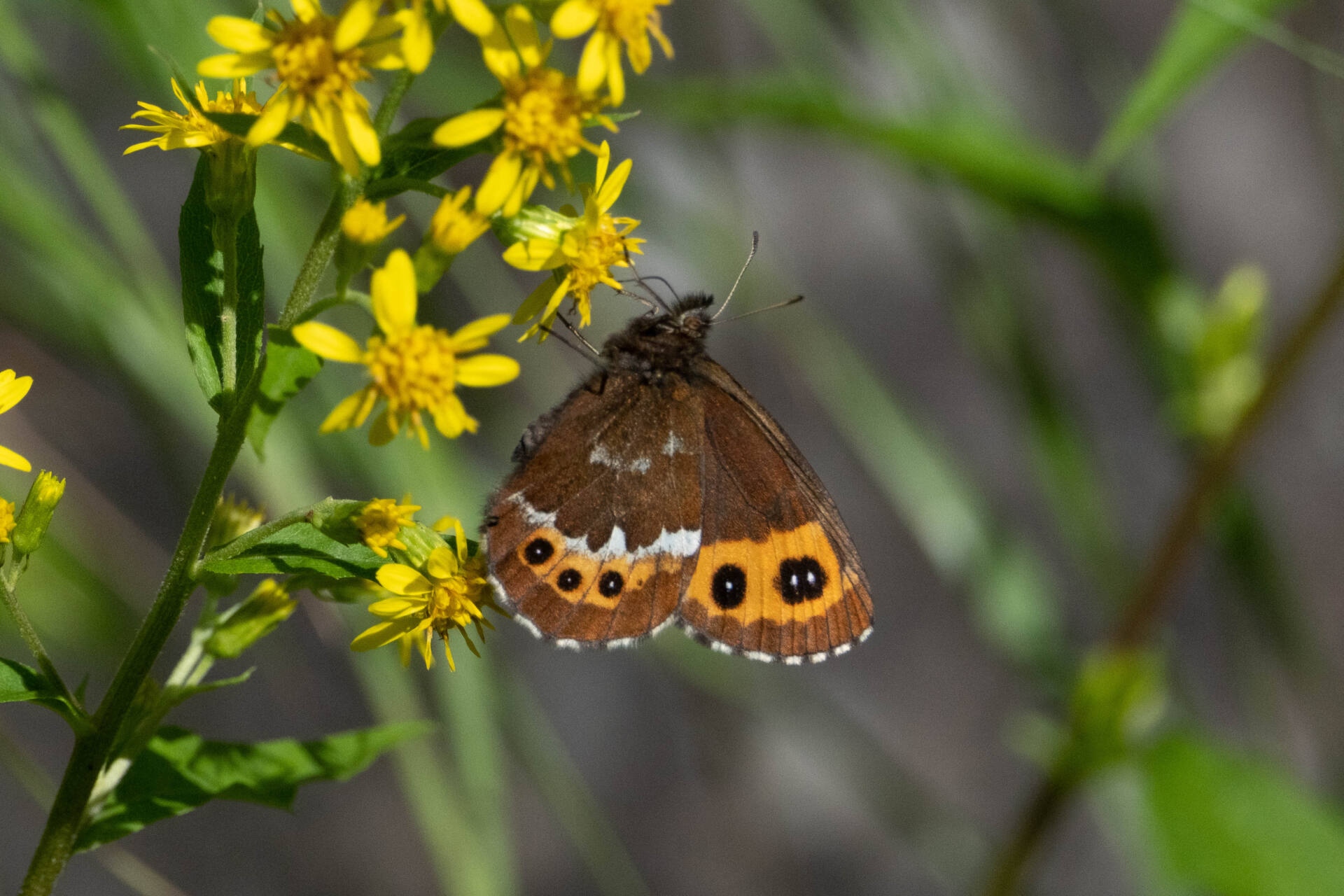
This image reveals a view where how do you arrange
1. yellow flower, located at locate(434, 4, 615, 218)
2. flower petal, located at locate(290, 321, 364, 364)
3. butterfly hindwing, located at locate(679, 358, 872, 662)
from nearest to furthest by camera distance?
flower petal, located at locate(290, 321, 364, 364)
yellow flower, located at locate(434, 4, 615, 218)
butterfly hindwing, located at locate(679, 358, 872, 662)

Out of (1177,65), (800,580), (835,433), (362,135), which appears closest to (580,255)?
(362,135)

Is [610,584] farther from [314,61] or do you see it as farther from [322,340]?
[314,61]

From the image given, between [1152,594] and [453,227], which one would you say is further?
[1152,594]

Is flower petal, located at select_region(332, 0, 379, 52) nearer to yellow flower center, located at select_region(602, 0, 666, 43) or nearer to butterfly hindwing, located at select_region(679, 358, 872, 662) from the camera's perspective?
yellow flower center, located at select_region(602, 0, 666, 43)

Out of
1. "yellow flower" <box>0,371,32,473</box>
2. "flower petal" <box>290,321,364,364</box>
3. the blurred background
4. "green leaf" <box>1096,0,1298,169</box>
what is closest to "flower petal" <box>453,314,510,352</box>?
"flower petal" <box>290,321,364,364</box>

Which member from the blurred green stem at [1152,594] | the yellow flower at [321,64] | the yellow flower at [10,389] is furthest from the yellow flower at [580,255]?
the blurred green stem at [1152,594]

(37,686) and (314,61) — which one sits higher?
(314,61)
